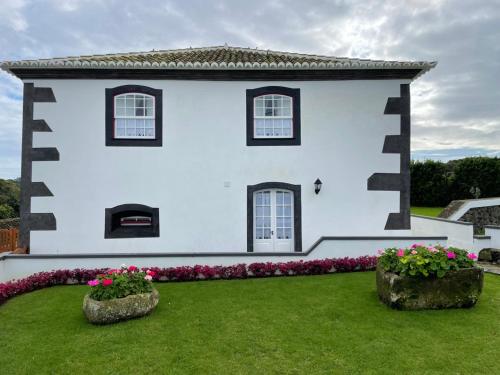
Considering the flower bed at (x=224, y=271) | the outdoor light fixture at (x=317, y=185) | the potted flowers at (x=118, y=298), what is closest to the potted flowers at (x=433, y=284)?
the flower bed at (x=224, y=271)

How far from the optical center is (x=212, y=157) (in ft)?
33.9

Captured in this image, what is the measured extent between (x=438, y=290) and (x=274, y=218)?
5.38 m

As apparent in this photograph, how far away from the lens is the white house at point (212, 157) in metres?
10.1

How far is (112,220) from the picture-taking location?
10.3 meters

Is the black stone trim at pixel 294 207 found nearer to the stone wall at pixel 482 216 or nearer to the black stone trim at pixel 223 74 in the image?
the black stone trim at pixel 223 74

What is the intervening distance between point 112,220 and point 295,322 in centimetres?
696

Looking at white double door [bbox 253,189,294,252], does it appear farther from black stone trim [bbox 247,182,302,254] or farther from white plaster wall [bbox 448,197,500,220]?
white plaster wall [bbox 448,197,500,220]

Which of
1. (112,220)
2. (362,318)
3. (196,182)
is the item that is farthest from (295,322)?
(112,220)

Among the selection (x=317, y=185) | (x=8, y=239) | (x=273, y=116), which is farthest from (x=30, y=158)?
(x=317, y=185)

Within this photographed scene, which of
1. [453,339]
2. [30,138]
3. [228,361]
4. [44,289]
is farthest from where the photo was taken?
[30,138]

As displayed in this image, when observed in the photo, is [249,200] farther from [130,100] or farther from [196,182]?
[130,100]

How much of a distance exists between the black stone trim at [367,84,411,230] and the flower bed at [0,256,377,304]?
2.20 meters

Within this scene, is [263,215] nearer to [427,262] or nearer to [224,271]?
[224,271]

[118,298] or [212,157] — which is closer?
[118,298]
